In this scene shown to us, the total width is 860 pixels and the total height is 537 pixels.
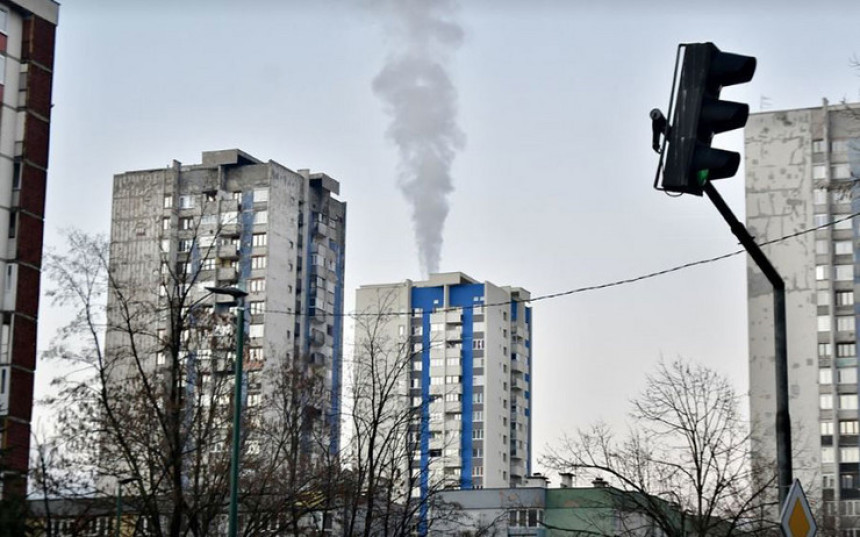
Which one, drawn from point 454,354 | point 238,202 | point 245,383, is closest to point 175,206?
point 238,202

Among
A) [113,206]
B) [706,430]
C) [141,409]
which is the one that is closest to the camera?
[141,409]

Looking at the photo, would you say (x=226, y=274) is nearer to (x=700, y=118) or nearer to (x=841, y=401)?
(x=841, y=401)

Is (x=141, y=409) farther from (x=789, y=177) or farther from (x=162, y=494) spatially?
(x=789, y=177)

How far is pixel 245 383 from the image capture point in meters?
34.7

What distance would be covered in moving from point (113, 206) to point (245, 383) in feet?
270

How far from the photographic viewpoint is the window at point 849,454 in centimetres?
10100

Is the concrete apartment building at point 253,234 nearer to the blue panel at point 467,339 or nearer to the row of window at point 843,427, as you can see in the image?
the blue panel at point 467,339

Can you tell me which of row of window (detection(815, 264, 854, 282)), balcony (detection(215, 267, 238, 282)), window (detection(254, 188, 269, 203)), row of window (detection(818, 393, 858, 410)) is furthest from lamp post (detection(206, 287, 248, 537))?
balcony (detection(215, 267, 238, 282))

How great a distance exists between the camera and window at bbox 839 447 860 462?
10100 cm

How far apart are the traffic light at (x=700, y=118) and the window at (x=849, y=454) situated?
3861 inches

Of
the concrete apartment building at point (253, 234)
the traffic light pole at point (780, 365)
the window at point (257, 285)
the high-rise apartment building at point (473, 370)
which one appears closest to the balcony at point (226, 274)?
the concrete apartment building at point (253, 234)

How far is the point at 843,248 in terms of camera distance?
10512 centimetres

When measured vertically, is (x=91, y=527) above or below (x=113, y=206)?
below

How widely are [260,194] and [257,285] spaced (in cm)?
703
